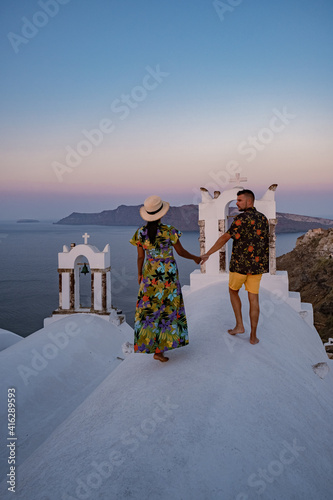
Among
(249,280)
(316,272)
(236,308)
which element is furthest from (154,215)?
(316,272)


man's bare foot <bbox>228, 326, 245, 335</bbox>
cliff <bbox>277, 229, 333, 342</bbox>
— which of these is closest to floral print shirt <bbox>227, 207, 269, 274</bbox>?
man's bare foot <bbox>228, 326, 245, 335</bbox>

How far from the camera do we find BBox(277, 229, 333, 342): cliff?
35.1 metres

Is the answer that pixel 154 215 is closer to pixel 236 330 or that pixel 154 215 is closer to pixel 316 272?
pixel 236 330

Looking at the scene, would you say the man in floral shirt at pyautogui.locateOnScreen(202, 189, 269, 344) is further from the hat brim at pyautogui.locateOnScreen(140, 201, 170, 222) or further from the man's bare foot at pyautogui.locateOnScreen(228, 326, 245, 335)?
the hat brim at pyautogui.locateOnScreen(140, 201, 170, 222)

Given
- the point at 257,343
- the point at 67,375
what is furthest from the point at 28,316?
the point at 257,343

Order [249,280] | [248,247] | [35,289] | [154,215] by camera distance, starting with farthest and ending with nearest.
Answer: [35,289] < [249,280] < [248,247] < [154,215]

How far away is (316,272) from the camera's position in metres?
49.1

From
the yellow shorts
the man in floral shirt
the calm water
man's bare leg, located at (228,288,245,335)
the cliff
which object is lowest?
the calm water

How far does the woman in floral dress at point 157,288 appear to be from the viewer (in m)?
4.03

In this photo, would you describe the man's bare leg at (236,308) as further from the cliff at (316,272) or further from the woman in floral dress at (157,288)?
the cliff at (316,272)

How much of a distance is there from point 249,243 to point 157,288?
4.26ft

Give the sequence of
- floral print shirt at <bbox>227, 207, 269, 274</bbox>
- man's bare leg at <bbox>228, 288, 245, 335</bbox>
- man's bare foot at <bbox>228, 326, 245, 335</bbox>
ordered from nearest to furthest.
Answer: floral print shirt at <bbox>227, 207, 269, 274</bbox> < man's bare leg at <bbox>228, 288, 245, 335</bbox> < man's bare foot at <bbox>228, 326, 245, 335</bbox>

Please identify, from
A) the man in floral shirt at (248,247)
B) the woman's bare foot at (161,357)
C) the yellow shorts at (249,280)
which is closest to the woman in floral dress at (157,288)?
the woman's bare foot at (161,357)

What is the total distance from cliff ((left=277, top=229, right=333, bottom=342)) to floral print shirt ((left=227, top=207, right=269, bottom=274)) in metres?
29.3
